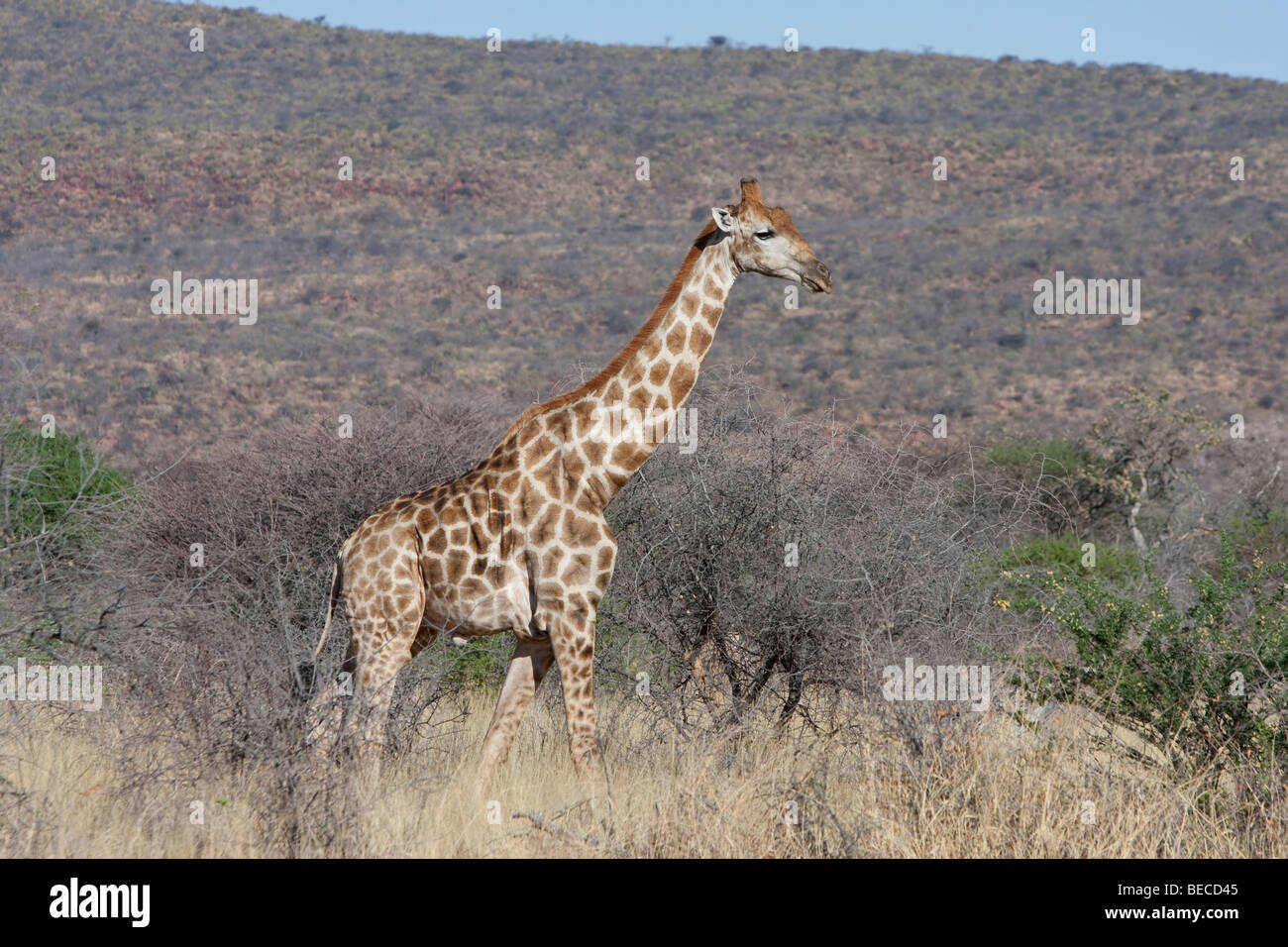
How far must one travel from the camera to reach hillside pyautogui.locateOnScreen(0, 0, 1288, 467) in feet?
103

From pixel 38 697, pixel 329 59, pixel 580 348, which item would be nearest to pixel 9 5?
pixel 329 59

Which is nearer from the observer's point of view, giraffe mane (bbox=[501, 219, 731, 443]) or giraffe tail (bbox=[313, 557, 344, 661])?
A: giraffe mane (bbox=[501, 219, 731, 443])

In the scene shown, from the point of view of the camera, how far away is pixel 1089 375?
32.8m

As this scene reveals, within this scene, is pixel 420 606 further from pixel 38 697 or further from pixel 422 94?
pixel 422 94

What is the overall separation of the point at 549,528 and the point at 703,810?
5.23ft

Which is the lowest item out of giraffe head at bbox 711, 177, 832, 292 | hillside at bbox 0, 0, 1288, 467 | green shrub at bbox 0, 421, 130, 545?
green shrub at bbox 0, 421, 130, 545

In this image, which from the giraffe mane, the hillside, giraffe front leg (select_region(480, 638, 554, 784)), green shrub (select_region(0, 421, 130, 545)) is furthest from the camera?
the hillside

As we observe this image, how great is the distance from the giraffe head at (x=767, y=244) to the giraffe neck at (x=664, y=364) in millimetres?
131

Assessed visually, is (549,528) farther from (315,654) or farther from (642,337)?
(315,654)

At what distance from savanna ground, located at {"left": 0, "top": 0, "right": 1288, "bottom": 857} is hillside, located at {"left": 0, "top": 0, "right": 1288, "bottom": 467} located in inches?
8.8

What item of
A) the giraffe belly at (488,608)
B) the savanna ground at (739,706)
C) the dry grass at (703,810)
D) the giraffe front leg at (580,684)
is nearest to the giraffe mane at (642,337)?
the giraffe belly at (488,608)

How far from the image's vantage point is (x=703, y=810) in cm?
581

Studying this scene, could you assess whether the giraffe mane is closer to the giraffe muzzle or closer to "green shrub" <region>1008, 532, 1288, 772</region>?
A: the giraffe muzzle

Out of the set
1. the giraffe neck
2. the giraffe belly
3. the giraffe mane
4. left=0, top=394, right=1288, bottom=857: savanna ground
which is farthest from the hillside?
the giraffe belly
